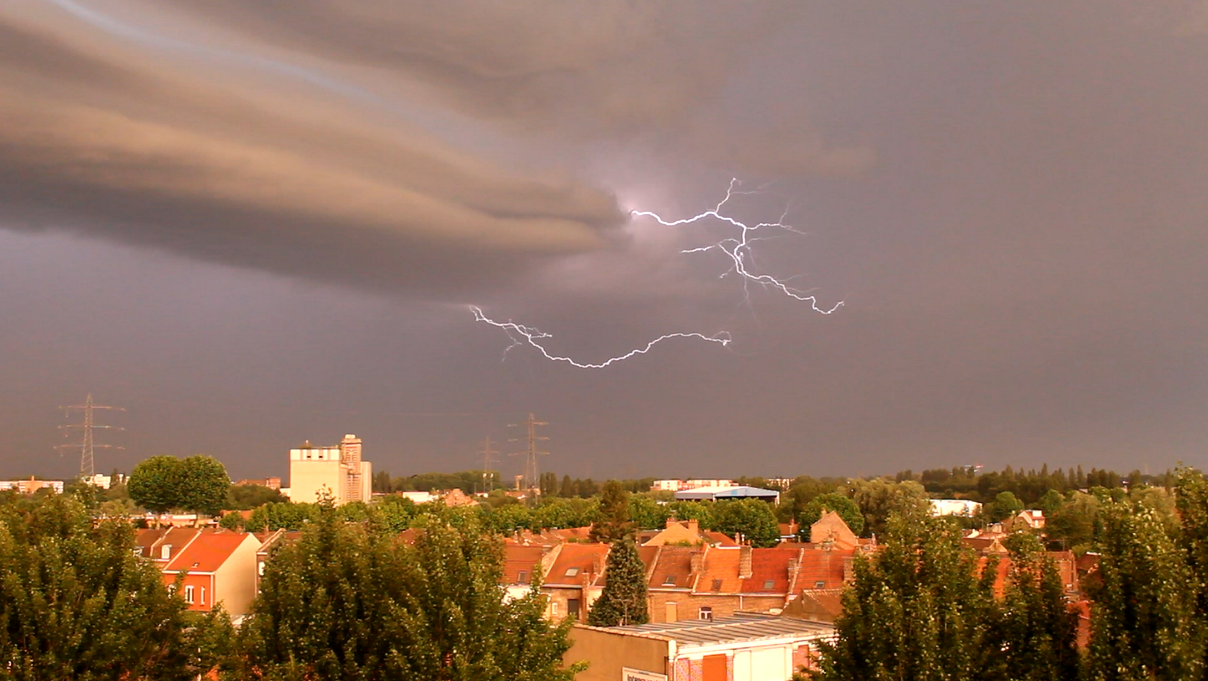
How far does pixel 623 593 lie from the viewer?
55781 millimetres

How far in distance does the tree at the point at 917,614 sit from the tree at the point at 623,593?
33.5 m

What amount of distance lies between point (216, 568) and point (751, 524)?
60.6 meters

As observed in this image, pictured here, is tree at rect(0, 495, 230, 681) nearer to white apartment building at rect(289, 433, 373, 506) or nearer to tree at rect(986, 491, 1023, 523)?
white apartment building at rect(289, 433, 373, 506)

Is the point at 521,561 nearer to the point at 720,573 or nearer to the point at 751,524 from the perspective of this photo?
the point at 720,573

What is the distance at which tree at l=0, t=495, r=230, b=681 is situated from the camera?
883 inches

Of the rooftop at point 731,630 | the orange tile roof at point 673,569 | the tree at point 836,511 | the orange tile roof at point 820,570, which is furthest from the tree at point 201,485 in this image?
the rooftop at point 731,630

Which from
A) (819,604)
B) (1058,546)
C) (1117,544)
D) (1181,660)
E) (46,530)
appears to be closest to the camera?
(1181,660)

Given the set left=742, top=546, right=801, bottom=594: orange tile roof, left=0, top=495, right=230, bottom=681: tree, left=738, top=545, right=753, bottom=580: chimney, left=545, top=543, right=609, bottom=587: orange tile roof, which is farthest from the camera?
left=545, top=543, right=609, bottom=587: orange tile roof

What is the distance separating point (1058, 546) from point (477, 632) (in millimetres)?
88398

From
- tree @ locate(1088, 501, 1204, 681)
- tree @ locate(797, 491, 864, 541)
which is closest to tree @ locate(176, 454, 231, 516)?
tree @ locate(797, 491, 864, 541)

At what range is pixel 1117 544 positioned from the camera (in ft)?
64.7

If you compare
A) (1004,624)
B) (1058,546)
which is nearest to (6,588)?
(1004,624)

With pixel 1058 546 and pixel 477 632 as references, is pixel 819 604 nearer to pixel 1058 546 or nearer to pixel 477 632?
pixel 477 632

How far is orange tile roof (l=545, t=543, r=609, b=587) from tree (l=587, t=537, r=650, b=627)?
4680 millimetres
